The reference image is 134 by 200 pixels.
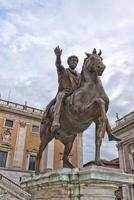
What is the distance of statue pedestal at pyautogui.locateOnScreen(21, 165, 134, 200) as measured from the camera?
352 cm

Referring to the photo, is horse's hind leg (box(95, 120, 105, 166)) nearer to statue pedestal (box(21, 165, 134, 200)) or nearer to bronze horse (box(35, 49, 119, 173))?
bronze horse (box(35, 49, 119, 173))

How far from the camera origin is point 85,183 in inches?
140

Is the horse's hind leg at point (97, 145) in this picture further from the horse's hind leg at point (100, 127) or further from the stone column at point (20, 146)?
the stone column at point (20, 146)

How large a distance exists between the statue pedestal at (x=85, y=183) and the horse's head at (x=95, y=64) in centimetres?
196

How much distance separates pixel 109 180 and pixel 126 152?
2522 centimetres

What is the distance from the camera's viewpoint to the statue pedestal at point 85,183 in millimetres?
3516

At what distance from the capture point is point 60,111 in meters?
4.87

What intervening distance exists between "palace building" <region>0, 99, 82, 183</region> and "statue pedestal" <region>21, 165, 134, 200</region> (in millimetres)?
25875

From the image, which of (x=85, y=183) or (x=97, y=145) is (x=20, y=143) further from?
(x=85, y=183)

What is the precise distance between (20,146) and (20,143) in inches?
15.4

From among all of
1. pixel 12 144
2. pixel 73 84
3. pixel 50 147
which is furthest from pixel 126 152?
pixel 73 84

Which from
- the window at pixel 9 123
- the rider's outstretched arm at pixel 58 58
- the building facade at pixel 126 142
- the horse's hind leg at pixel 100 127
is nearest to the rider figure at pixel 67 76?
the rider's outstretched arm at pixel 58 58

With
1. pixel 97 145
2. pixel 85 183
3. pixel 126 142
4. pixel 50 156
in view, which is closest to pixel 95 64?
pixel 97 145

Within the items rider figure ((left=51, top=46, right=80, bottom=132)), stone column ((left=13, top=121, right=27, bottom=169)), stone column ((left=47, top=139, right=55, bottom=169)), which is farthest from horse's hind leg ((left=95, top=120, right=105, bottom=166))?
stone column ((left=47, top=139, right=55, bottom=169))
